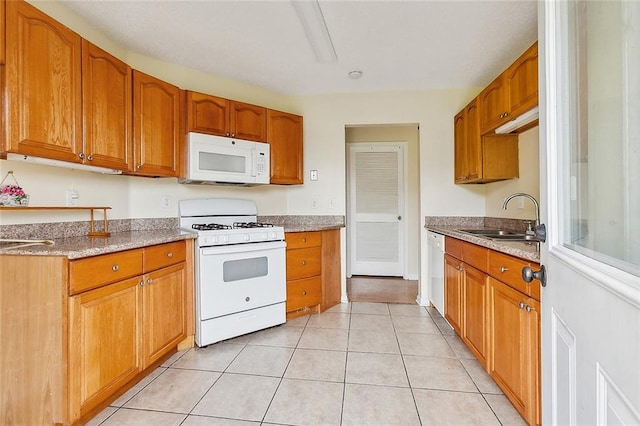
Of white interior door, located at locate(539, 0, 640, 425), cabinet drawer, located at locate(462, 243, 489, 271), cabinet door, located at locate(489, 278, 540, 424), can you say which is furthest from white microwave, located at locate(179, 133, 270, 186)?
white interior door, located at locate(539, 0, 640, 425)

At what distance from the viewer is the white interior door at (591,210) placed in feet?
1.56

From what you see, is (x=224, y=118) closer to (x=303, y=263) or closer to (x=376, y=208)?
(x=303, y=263)

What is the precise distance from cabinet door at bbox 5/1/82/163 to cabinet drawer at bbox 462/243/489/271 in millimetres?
2366

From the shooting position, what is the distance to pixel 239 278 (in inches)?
93.4

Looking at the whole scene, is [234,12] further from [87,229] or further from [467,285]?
[467,285]

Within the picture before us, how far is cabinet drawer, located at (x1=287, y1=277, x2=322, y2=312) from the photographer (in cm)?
274

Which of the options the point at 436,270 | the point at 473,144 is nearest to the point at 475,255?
the point at 436,270

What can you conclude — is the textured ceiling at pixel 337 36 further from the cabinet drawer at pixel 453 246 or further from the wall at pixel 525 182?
the cabinet drawer at pixel 453 246

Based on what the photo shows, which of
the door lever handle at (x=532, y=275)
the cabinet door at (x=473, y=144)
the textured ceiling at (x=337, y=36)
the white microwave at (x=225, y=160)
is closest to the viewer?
the door lever handle at (x=532, y=275)

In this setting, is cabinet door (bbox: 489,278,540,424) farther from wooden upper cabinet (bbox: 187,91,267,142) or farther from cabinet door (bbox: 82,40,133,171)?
cabinet door (bbox: 82,40,133,171)

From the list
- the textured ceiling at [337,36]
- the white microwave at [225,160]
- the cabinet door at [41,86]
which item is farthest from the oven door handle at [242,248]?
the textured ceiling at [337,36]

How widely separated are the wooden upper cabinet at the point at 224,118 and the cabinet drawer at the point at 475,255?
6.47ft

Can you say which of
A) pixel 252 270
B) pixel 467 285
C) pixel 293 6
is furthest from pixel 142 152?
pixel 467 285

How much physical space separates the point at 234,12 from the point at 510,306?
2340 mm
